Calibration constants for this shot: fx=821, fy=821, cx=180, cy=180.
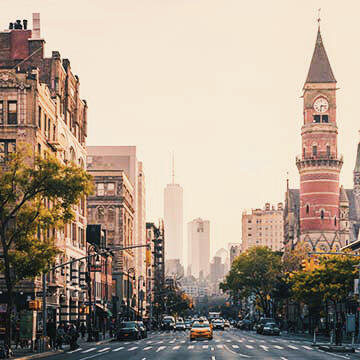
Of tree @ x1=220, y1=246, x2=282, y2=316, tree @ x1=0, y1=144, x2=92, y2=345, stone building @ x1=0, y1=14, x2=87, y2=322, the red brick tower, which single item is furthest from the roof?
tree @ x1=0, y1=144, x2=92, y2=345

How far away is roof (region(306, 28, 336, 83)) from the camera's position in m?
149

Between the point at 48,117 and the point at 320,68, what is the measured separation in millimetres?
86599

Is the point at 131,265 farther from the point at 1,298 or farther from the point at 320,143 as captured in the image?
the point at 1,298

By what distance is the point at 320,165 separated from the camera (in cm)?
14450

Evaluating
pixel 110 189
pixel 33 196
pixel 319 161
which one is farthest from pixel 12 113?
pixel 319 161

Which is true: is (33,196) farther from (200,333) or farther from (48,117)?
(200,333)

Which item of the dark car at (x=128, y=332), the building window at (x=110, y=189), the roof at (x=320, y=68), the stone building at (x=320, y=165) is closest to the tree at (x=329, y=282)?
the dark car at (x=128, y=332)

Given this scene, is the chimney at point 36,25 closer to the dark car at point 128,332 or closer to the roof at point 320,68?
the dark car at point 128,332

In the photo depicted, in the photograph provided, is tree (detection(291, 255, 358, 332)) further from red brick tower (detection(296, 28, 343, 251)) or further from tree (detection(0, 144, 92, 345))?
red brick tower (detection(296, 28, 343, 251))

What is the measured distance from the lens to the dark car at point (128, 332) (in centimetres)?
7231

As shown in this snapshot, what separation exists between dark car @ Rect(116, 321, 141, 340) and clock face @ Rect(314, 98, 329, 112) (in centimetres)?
8319

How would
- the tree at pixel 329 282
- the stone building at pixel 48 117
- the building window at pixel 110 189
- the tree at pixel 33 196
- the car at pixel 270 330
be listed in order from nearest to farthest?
the tree at pixel 33 196
the stone building at pixel 48 117
the tree at pixel 329 282
the car at pixel 270 330
the building window at pixel 110 189

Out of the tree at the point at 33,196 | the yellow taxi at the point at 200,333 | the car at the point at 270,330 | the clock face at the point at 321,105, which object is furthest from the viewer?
the clock face at the point at 321,105

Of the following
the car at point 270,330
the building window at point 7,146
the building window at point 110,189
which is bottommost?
the car at point 270,330
